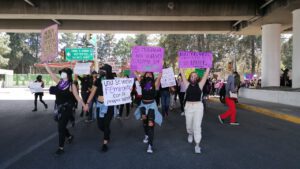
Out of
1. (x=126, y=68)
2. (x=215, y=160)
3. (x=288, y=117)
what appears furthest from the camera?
(x=126, y=68)

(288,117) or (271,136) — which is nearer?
(271,136)

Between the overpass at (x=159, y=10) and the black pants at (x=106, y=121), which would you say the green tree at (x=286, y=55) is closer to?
the overpass at (x=159, y=10)

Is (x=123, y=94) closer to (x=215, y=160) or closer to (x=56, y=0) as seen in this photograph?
(x=215, y=160)

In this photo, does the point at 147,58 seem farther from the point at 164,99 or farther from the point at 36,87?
the point at 36,87

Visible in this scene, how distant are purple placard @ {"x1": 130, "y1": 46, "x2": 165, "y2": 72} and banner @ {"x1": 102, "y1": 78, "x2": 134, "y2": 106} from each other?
0.75m

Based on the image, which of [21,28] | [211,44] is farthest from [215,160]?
[211,44]

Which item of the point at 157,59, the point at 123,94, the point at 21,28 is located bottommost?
the point at 123,94

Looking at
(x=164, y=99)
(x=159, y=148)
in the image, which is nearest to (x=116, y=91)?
(x=159, y=148)

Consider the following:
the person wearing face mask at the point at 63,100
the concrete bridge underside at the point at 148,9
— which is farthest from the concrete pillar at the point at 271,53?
the person wearing face mask at the point at 63,100

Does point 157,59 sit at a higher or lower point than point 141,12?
lower

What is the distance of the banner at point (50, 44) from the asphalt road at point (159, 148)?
1934mm

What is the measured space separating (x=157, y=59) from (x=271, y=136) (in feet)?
11.4

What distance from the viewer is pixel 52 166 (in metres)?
6.22

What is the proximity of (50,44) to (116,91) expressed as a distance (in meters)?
1.75
